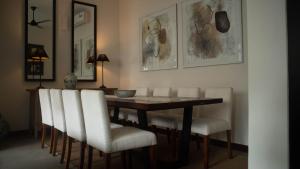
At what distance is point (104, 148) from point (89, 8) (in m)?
3.91

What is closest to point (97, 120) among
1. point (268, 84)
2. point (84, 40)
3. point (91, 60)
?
point (268, 84)

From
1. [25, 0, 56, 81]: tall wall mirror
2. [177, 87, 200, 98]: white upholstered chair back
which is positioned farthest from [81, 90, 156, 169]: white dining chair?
[25, 0, 56, 81]: tall wall mirror

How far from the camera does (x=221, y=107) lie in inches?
112

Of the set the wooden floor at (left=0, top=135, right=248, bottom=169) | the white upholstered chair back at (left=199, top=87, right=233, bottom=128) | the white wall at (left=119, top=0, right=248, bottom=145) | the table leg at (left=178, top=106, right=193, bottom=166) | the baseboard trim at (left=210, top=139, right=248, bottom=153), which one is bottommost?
the wooden floor at (left=0, top=135, right=248, bottom=169)

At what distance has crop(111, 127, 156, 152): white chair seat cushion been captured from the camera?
1.92m

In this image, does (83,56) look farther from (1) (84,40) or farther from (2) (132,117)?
(2) (132,117)

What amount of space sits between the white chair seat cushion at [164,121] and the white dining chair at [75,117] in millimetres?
1084

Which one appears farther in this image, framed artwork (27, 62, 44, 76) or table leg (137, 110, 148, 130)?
framed artwork (27, 62, 44, 76)

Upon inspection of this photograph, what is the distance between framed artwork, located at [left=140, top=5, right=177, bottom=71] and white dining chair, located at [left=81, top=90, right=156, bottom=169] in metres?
2.19

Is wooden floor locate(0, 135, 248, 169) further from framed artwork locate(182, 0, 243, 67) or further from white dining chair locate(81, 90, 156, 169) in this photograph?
framed artwork locate(182, 0, 243, 67)

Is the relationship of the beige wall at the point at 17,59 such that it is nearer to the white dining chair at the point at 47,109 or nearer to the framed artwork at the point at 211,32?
the white dining chair at the point at 47,109

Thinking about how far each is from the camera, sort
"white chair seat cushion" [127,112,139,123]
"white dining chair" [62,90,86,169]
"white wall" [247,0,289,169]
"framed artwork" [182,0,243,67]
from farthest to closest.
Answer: "white chair seat cushion" [127,112,139,123], "framed artwork" [182,0,243,67], "white dining chair" [62,90,86,169], "white wall" [247,0,289,169]

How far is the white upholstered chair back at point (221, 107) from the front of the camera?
277cm
